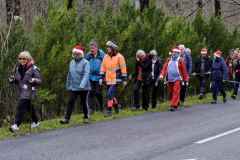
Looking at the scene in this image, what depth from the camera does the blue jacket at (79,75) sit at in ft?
48.5

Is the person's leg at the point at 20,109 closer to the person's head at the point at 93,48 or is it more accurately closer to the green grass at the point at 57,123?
the green grass at the point at 57,123

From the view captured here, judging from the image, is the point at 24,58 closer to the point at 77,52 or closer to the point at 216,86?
the point at 77,52

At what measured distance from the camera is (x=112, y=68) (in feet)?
55.1

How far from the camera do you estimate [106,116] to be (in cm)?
1658

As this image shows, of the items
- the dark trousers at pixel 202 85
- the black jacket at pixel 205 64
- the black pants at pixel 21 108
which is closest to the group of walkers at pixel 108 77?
the black pants at pixel 21 108

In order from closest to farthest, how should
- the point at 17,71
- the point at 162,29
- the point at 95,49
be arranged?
1. the point at 17,71
2. the point at 95,49
3. the point at 162,29

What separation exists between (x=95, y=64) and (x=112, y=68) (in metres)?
0.64

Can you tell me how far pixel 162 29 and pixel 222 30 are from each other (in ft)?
21.5

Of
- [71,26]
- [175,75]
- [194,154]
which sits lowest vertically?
[194,154]

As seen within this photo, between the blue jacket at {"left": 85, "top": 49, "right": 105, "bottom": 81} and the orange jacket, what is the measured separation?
302 millimetres

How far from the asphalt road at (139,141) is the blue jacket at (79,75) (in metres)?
0.96

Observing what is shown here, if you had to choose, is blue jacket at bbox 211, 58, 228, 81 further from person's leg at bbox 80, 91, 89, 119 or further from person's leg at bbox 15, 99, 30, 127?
person's leg at bbox 15, 99, 30, 127

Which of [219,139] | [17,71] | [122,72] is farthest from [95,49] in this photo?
[219,139]

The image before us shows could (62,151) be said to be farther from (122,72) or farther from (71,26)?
(71,26)
